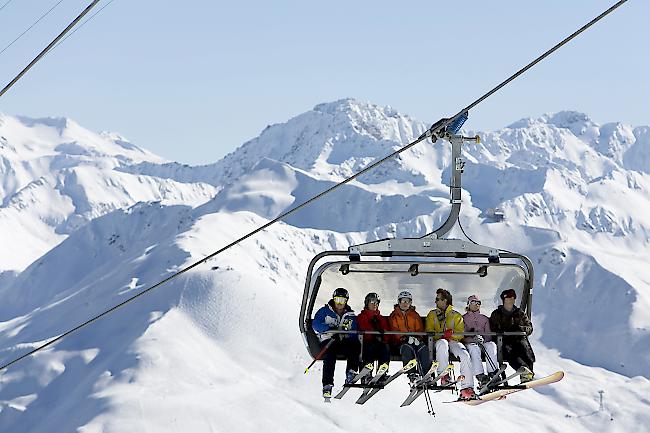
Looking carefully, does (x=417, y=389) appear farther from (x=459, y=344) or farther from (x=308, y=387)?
(x=308, y=387)

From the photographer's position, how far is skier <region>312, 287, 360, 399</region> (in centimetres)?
1889

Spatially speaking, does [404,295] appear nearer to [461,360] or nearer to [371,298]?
[371,298]

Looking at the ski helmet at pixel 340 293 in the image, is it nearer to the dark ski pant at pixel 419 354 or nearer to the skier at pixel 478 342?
the dark ski pant at pixel 419 354

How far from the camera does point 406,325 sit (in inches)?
747

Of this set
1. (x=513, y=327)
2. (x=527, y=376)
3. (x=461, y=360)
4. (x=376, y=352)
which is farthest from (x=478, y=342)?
(x=376, y=352)

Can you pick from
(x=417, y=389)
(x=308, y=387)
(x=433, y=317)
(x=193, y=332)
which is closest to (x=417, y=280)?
(x=433, y=317)

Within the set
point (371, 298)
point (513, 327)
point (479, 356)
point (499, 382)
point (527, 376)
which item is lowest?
point (527, 376)

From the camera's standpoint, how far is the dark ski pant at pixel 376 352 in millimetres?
18688

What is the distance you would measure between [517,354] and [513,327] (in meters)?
0.45

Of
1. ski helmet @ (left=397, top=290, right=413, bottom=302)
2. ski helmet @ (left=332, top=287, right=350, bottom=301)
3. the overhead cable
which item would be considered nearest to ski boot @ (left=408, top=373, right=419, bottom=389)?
ski helmet @ (left=397, top=290, right=413, bottom=302)

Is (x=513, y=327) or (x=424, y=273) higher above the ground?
(x=424, y=273)

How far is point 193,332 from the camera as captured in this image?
198 m

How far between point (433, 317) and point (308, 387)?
167 m

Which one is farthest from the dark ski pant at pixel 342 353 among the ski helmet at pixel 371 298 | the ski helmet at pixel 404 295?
the ski helmet at pixel 404 295
